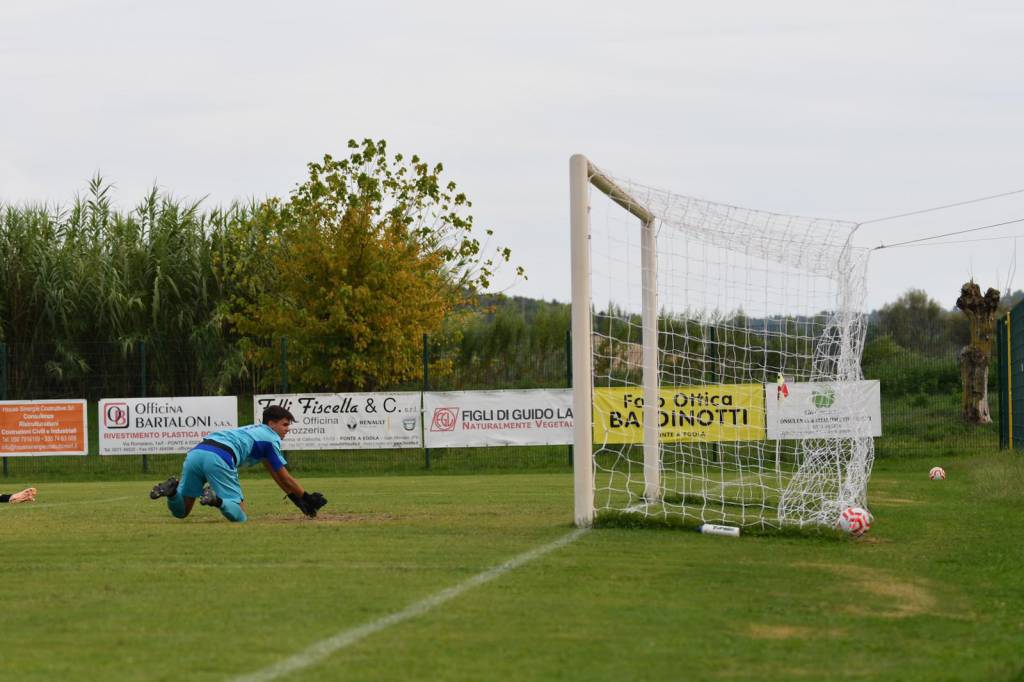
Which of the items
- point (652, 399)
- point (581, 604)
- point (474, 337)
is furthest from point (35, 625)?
point (474, 337)

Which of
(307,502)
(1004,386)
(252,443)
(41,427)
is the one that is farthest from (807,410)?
(41,427)

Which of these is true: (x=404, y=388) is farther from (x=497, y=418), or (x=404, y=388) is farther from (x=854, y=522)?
(x=854, y=522)

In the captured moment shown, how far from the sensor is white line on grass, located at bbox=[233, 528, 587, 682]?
5441mm

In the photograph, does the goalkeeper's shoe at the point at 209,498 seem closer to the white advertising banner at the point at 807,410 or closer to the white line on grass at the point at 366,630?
the white line on grass at the point at 366,630

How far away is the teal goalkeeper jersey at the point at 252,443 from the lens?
12.4m

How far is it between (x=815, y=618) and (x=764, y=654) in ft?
3.60

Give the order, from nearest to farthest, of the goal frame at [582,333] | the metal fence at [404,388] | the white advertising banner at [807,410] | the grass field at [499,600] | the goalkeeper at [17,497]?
the grass field at [499,600] → the goal frame at [582,333] → the goalkeeper at [17,497] → the white advertising banner at [807,410] → the metal fence at [404,388]

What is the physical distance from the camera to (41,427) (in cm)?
2556

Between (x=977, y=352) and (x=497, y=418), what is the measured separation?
1122 centimetres

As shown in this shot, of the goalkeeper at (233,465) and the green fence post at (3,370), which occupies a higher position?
the green fence post at (3,370)

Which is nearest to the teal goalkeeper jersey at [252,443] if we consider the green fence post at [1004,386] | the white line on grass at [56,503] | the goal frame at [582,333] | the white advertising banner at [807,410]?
the goal frame at [582,333]

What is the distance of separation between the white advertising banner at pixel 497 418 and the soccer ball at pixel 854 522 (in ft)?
44.6

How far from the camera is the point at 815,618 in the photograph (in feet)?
22.6

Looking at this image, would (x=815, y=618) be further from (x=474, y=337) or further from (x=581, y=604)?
(x=474, y=337)
